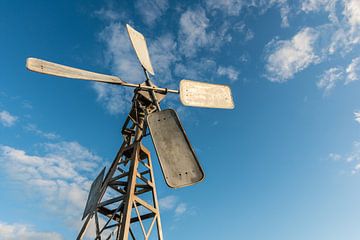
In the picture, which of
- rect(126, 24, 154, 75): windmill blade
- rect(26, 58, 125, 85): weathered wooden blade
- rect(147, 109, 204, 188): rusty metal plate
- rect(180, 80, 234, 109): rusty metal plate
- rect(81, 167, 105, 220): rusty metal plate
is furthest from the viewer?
rect(126, 24, 154, 75): windmill blade

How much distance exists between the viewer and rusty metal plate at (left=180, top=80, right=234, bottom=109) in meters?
5.55

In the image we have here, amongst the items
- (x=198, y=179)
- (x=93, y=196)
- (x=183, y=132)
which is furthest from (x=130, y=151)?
(x=198, y=179)

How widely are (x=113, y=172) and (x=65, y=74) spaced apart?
3856 mm

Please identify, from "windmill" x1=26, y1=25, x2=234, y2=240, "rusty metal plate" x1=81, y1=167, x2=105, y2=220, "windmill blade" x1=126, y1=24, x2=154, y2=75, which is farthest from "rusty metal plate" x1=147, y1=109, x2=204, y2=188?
"rusty metal plate" x1=81, y1=167, x2=105, y2=220

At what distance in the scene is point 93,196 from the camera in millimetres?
7762

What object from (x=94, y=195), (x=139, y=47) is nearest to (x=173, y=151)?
(x=94, y=195)

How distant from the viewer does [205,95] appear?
5824 mm

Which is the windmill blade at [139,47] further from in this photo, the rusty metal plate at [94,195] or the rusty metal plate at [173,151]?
the rusty metal plate at [173,151]

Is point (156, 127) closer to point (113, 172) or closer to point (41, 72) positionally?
point (41, 72)

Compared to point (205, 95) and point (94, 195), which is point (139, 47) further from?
point (94, 195)

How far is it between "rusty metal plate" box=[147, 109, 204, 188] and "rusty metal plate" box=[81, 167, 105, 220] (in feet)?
13.3

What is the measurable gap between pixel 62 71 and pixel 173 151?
3.09 metres

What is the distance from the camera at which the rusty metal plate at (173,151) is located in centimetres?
385

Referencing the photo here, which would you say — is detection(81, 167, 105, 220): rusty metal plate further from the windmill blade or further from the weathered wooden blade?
the windmill blade
